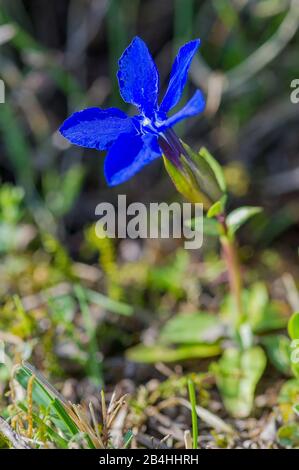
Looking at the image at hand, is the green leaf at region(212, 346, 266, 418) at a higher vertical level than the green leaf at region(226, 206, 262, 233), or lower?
lower

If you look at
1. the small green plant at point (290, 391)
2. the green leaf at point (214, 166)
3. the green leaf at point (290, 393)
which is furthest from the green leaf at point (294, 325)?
the green leaf at point (214, 166)

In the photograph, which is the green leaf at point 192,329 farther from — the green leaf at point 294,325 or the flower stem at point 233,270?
the green leaf at point 294,325

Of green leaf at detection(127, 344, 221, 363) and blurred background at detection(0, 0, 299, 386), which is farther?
blurred background at detection(0, 0, 299, 386)

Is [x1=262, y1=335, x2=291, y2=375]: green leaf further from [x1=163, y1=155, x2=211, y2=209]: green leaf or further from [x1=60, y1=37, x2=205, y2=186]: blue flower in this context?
[x1=60, y1=37, x2=205, y2=186]: blue flower

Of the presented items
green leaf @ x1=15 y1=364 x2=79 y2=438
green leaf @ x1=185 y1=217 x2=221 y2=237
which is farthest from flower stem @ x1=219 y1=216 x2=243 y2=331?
green leaf @ x1=15 y1=364 x2=79 y2=438

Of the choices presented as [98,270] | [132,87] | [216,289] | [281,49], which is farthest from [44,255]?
[281,49]

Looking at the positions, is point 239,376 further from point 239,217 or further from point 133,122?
point 133,122
